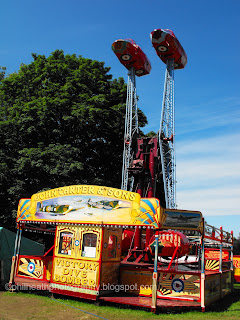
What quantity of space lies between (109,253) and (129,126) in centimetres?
1467

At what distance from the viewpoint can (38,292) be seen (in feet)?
44.6

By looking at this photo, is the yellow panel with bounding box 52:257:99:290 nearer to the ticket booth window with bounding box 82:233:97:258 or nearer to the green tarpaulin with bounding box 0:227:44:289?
the ticket booth window with bounding box 82:233:97:258

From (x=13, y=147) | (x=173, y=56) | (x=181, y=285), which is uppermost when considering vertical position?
Answer: (x=173, y=56)

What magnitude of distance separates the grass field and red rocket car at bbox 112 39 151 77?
1953cm

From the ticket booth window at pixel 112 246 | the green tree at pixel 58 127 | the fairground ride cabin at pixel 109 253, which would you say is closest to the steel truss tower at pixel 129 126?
the green tree at pixel 58 127

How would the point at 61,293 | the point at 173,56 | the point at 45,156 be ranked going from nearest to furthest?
1. the point at 61,293
2. the point at 45,156
3. the point at 173,56

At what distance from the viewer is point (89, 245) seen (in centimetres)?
1198

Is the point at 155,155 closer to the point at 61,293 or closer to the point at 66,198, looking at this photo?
the point at 66,198

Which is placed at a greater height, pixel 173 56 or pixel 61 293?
pixel 173 56

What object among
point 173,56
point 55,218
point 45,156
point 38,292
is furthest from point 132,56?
point 38,292

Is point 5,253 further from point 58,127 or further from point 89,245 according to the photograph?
point 58,127

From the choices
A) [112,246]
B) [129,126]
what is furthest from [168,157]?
[112,246]

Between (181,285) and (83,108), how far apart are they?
53.0 ft

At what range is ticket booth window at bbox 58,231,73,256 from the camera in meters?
12.5
